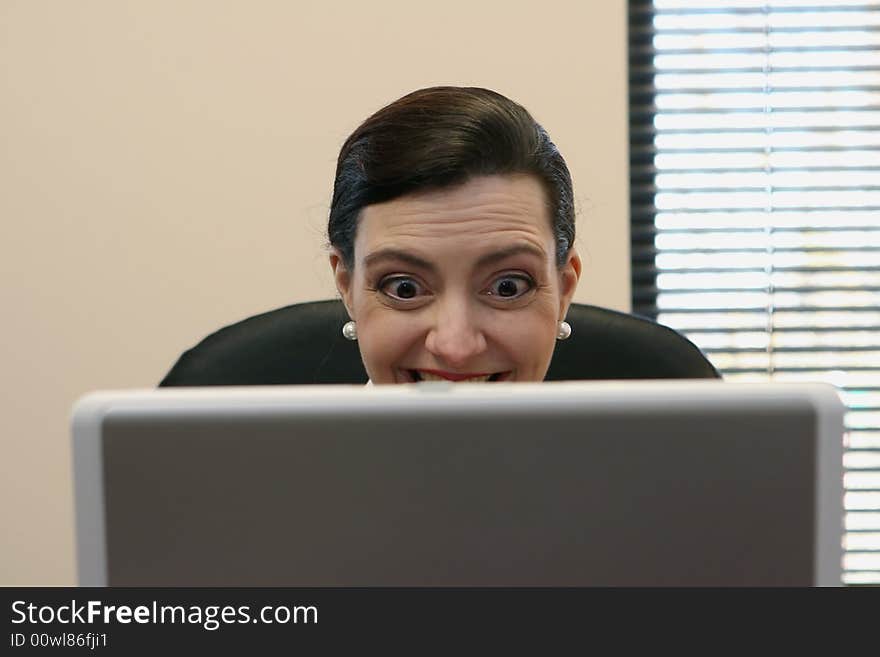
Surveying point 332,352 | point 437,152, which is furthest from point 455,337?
point 332,352

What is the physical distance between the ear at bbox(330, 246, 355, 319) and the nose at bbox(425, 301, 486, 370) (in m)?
0.20

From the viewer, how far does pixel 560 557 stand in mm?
555

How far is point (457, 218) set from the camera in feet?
4.03

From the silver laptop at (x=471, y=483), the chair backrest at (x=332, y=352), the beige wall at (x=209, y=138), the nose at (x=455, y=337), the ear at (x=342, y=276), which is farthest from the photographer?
the beige wall at (x=209, y=138)

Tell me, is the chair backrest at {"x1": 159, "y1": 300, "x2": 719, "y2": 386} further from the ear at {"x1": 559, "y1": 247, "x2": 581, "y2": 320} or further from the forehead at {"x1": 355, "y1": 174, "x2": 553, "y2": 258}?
the forehead at {"x1": 355, "y1": 174, "x2": 553, "y2": 258}

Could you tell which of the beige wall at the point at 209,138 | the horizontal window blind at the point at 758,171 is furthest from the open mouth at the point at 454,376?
the horizontal window blind at the point at 758,171

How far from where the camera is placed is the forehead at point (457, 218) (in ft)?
4.00

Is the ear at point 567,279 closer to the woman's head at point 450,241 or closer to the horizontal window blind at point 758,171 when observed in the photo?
the woman's head at point 450,241

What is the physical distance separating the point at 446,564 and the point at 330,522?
0.06 m

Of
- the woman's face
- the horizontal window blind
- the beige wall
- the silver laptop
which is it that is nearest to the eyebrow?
the woman's face

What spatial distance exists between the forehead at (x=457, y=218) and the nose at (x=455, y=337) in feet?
0.25

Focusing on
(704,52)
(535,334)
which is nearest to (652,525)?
(535,334)

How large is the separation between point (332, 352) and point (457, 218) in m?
0.37

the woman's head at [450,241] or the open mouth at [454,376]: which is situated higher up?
the woman's head at [450,241]
